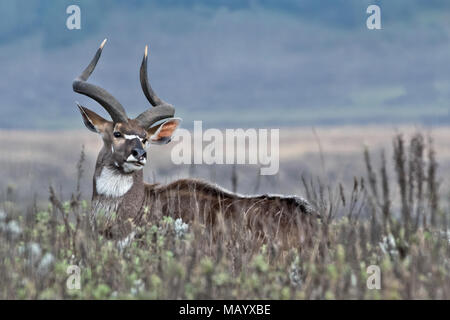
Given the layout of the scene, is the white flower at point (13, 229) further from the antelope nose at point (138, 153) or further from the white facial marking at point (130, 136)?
the white facial marking at point (130, 136)

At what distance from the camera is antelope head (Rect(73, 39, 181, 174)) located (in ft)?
34.0

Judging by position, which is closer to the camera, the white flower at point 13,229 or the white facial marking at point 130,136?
the white flower at point 13,229

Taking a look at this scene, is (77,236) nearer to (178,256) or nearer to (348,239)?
(178,256)

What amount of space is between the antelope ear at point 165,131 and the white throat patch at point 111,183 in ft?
3.19

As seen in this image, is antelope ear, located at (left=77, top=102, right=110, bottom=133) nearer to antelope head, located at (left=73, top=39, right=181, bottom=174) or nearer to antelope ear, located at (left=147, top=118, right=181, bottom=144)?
antelope head, located at (left=73, top=39, right=181, bottom=174)

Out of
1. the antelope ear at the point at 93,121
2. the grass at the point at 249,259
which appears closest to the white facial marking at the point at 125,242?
the grass at the point at 249,259

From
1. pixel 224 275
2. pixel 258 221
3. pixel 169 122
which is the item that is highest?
pixel 169 122

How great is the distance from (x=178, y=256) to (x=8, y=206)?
3.20 meters

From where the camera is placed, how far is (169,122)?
446 inches

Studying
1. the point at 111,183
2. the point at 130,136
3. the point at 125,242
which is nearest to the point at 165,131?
the point at 130,136

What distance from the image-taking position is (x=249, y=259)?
26.9ft

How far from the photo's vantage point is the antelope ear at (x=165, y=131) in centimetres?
1119

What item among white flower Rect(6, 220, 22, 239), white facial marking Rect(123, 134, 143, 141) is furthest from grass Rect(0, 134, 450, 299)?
white facial marking Rect(123, 134, 143, 141)
